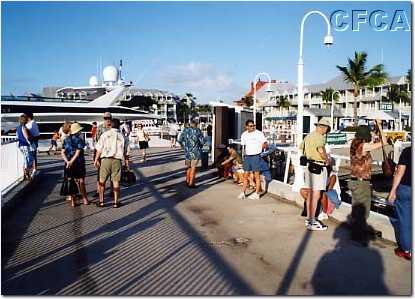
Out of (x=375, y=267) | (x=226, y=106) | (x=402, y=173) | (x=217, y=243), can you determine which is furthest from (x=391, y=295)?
(x=226, y=106)

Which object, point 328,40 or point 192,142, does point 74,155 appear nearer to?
point 192,142

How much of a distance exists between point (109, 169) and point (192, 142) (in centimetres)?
262

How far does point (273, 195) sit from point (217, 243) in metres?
3.58

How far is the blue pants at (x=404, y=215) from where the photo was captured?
198 inches

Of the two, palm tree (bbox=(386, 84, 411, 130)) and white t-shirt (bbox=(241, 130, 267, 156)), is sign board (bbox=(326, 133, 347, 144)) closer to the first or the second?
A: white t-shirt (bbox=(241, 130, 267, 156))

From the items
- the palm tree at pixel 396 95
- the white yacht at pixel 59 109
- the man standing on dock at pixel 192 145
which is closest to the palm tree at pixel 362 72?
the palm tree at pixel 396 95

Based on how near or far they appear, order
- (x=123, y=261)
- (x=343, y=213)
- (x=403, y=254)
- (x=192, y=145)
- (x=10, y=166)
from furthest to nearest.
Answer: (x=192, y=145)
(x=10, y=166)
(x=343, y=213)
(x=403, y=254)
(x=123, y=261)

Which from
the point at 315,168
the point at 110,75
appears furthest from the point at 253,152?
the point at 110,75

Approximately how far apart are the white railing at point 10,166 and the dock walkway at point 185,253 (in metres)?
0.83

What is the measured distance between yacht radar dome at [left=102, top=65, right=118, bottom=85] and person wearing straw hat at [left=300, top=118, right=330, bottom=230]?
56.9 meters

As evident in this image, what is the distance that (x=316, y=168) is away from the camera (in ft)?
20.8

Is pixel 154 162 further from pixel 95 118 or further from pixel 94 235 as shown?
pixel 95 118

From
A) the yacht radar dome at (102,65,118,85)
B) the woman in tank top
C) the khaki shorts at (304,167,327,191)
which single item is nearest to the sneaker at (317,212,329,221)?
the khaki shorts at (304,167,327,191)

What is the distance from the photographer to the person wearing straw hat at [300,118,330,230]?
6348mm
